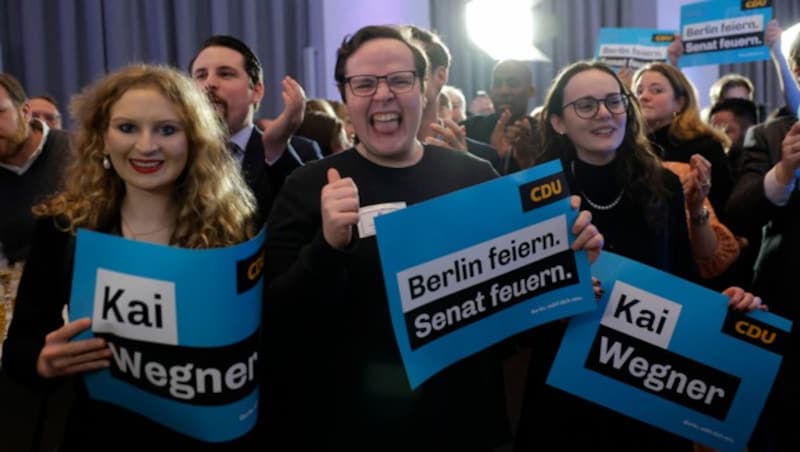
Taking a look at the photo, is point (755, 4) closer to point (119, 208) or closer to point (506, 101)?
point (506, 101)

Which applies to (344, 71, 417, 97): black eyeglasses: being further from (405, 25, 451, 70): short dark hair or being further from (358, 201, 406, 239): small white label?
(405, 25, 451, 70): short dark hair

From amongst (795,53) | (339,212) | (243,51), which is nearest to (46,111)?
(243,51)

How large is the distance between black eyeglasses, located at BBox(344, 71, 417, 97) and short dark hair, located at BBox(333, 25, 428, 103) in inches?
1.5

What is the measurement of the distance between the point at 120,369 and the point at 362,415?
45cm

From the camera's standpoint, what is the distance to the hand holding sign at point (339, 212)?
1329 millimetres

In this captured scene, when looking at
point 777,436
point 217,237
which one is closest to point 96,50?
point 217,237

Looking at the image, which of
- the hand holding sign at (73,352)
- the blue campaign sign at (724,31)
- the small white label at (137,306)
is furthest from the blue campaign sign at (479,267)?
the blue campaign sign at (724,31)

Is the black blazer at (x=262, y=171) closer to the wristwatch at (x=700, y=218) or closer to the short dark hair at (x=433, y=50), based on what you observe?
the short dark hair at (x=433, y=50)

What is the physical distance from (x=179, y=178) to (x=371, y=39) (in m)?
→ 0.47

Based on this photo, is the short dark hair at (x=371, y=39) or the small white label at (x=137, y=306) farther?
the short dark hair at (x=371, y=39)

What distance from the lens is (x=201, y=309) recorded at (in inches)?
50.8

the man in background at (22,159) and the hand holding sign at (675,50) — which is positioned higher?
the hand holding sign at (675,50)

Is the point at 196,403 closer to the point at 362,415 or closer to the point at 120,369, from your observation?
the point at 120,369

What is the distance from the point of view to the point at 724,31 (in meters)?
4.51
